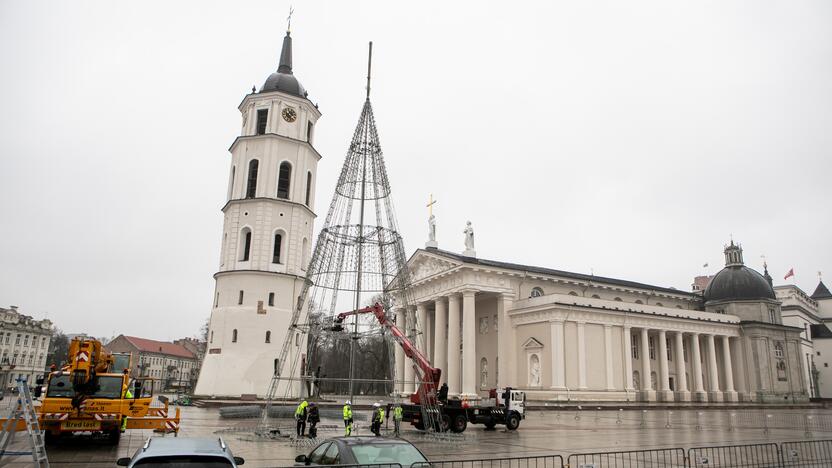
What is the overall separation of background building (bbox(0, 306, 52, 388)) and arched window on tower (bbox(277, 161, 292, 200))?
2328 inches

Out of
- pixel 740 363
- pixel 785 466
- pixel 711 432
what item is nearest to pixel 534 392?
pixel 711 432

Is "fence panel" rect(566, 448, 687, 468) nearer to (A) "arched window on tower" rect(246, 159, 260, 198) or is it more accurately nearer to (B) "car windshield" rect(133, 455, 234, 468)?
(B) "car windshield" rect(133, 455, 234, 468)

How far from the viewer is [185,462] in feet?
20.9

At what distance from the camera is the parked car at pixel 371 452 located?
26.7 feet

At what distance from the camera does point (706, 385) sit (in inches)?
2260

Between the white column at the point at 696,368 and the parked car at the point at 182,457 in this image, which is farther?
the white column at the point at 696,368

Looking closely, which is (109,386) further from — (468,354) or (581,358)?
(581,358)

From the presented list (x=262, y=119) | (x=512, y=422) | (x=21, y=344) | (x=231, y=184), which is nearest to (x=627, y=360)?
(x=512, y=422)

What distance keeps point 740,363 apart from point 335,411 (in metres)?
47.2

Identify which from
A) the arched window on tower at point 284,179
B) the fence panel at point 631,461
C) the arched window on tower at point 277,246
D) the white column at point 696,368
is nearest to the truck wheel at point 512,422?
the fence panel at point 631,461

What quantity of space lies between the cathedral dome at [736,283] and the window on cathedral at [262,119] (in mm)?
51946

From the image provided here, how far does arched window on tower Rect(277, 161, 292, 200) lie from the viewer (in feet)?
135

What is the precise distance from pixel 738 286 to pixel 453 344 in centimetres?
3580

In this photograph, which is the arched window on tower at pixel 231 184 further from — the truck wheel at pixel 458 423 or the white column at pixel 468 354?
the truck wheel at pixel 458 423
